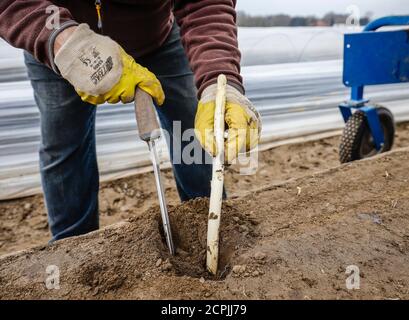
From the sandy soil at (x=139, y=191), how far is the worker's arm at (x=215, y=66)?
0.94m

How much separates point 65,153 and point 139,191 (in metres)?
1.15

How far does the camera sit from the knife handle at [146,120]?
3.54 ft

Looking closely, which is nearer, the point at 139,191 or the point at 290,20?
the point at 139,191

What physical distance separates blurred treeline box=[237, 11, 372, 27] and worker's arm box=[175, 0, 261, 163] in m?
1.69

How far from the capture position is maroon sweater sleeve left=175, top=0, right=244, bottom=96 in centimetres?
124

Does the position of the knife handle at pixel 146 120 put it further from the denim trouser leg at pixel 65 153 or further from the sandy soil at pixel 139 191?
the sandy soil at pixel 139 191

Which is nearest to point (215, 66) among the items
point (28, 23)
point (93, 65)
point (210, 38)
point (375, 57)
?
point (210, 38)

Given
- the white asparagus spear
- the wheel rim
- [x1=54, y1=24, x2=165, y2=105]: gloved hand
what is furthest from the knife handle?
the wheel rim

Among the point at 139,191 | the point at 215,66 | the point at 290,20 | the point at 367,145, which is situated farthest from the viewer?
the point at 290,20

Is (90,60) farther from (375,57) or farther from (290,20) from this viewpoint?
(290,20)

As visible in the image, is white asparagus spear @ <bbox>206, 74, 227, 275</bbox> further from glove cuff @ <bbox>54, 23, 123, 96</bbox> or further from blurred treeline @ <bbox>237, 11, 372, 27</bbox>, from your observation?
blurred treeline @ <bbox>237, 11, 372, 27</bbox>

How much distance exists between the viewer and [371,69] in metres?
2.30

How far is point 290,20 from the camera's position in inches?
124
